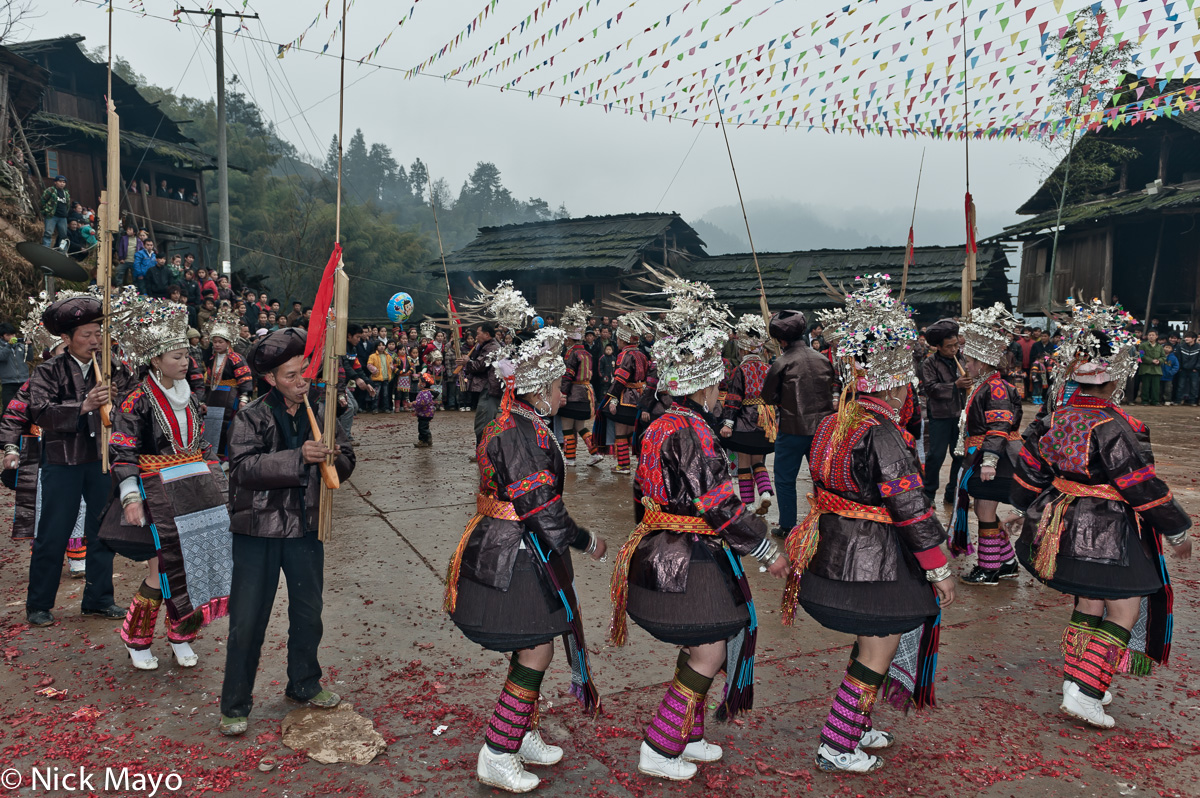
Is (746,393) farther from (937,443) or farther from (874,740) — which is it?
(874,740)

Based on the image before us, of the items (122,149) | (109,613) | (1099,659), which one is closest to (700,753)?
(1099,659)

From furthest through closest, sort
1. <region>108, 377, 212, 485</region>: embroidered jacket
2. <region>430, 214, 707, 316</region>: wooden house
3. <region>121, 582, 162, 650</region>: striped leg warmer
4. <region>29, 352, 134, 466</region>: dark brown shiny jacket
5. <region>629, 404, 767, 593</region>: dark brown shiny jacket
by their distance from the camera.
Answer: <region>430, 214, 707, 316</region>: wooden house → <region>29, 352, 134, 466</region>: dark brown shiny jacket → <region>121, 582, 162, 650</region>: striped leg warmer → <region>108, 377, 212, 485</region>: embroidered jacket → <region>629, 404, 767, 593</region>: dark brown shiny jacket

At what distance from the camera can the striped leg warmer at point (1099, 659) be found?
3.46 meters

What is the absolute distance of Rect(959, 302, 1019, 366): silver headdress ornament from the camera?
5312 mm

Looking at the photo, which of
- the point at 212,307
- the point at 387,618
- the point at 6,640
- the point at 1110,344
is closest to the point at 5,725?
the point at 6,640

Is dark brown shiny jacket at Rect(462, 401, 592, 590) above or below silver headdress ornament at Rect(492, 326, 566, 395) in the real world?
below

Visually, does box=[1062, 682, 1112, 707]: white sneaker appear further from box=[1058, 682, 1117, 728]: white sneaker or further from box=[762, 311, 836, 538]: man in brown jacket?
box=[762, 311, 836, 538]: man in brown jacket

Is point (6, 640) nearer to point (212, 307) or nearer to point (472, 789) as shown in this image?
point (472, 789)

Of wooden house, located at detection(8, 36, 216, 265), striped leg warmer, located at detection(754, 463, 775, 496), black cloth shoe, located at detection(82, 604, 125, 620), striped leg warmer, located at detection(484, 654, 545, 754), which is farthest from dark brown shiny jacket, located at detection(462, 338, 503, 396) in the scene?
wooden house, located at detection(8, 36, 216, 265)

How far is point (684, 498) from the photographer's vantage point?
9.95 feet

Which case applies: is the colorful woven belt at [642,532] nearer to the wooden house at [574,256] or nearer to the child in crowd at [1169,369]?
the wooden house at [574,256]

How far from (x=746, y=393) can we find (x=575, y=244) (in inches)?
723

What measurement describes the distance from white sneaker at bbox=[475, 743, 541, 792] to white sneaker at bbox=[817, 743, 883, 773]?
116 cm

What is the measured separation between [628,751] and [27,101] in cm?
2344
